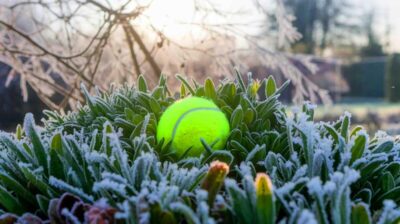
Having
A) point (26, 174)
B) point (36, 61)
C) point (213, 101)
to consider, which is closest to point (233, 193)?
point (26, 174)

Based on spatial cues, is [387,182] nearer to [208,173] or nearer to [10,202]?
[208,173]

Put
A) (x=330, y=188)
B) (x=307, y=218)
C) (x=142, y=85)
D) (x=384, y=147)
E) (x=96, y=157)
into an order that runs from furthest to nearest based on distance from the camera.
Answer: (x=142, y=85) → (x=384, y=147) → (x=96, y=157) → (x=330, y=188) → (x=307, y=218)

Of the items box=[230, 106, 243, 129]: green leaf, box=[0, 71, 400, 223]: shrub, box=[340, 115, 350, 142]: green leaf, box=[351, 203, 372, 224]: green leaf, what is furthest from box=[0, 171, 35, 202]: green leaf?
box=[340, 115, 350, 142]: green leaf

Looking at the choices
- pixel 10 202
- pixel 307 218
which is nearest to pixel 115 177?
pixel 10 202

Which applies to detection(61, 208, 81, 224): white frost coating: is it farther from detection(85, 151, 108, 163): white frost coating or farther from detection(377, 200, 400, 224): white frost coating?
detection(377, 200, 400, 224): white frost coating

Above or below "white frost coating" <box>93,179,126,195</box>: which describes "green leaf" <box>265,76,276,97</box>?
above
